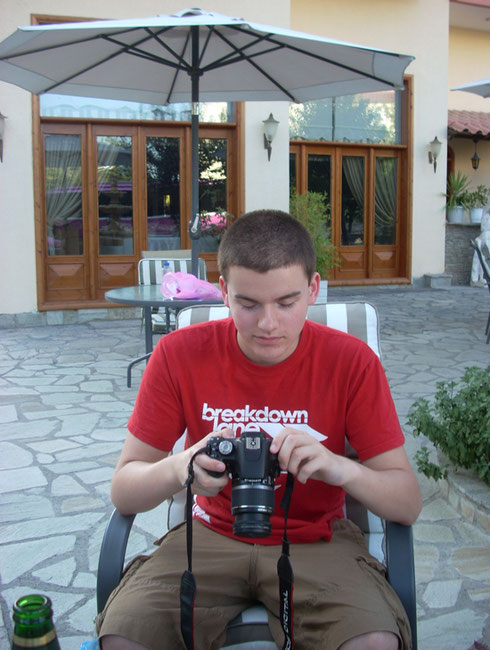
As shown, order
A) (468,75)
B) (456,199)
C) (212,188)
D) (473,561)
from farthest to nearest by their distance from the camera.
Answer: (468,75), (456,199), (212,188), (473,561)

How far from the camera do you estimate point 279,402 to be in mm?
1648

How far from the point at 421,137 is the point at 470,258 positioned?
9.39 ft

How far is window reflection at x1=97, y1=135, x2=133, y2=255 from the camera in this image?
962 cm

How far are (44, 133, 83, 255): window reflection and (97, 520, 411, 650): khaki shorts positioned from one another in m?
8.33

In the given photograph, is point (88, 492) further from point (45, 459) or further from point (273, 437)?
point (273, 437)

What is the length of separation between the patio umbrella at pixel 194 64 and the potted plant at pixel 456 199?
8452mm

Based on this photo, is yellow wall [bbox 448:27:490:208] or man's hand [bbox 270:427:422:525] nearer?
man's hand [bbox 270:427:422:525]

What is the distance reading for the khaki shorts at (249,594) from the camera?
1390 mm

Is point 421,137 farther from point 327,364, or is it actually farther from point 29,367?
point 327,364

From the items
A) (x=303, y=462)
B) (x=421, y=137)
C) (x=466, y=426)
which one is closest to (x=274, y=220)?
(x=303, y=462)

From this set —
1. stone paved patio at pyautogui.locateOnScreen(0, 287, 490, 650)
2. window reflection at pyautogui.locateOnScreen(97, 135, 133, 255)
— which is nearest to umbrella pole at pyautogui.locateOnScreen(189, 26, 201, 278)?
stone paved patio at pyautogui.locateOnScreen(0, 287, 490, 650)

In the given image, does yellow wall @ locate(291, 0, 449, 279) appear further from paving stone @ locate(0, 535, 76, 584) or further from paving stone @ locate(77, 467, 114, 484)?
paving stone @ locate(0, 535, 76, 584)

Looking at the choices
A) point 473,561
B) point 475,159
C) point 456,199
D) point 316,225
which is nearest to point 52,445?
point 473,561

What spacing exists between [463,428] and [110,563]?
2048 millimetres
